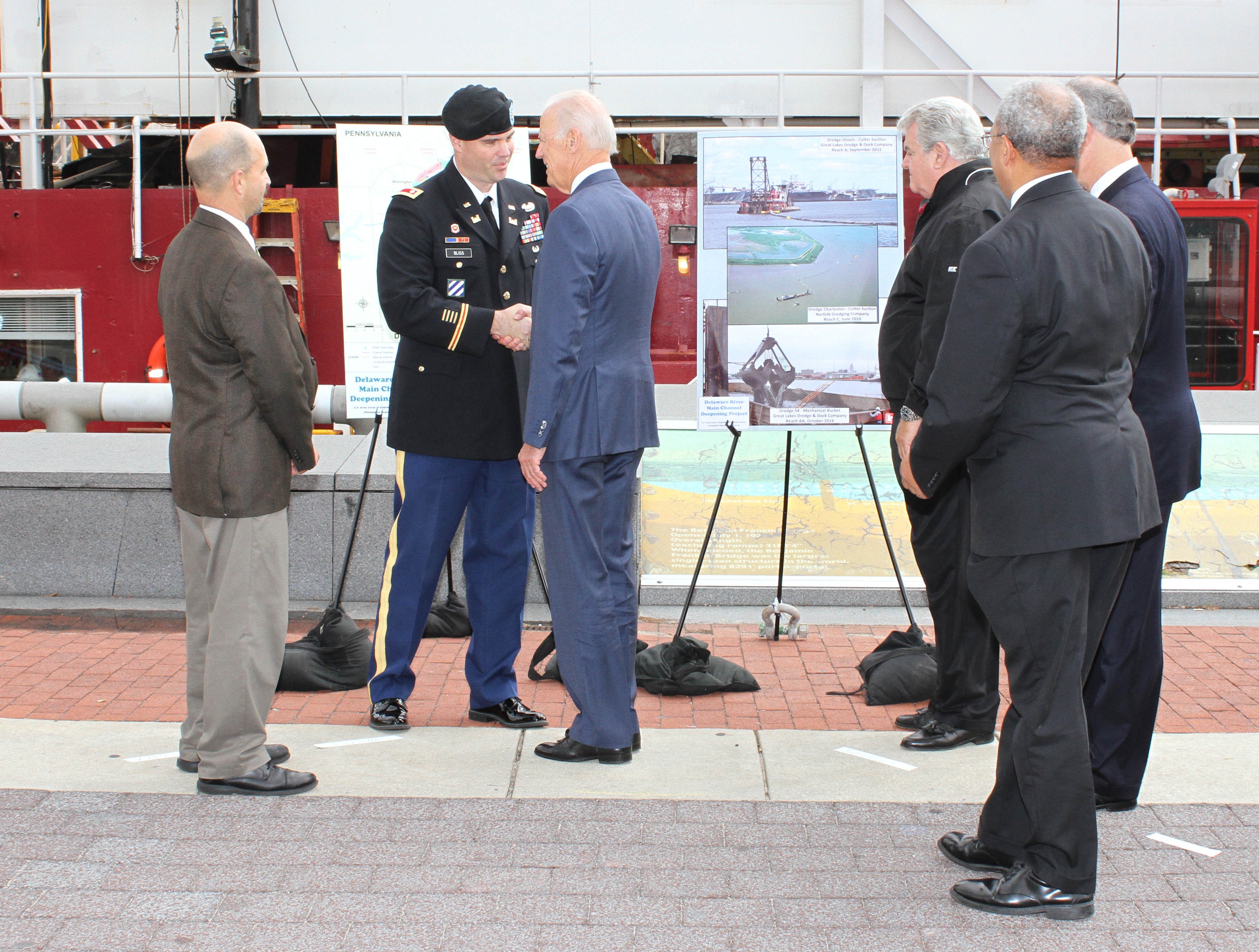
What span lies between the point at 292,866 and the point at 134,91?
931cm

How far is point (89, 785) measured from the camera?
11.8ft

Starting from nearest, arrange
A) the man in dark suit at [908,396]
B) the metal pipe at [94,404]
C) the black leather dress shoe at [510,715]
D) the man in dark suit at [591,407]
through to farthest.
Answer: the man in dark suit at [591,407] < the man in dark suit at [908,396] < the black leather dress shoe at [510,715] < the metal pipe at [94,404]

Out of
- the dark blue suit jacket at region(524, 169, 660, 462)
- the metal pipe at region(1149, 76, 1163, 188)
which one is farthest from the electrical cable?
the dark blue suit jacket at region(524, 169, 660, 462)

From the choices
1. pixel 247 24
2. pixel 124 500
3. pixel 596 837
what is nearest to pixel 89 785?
pixel 596 837

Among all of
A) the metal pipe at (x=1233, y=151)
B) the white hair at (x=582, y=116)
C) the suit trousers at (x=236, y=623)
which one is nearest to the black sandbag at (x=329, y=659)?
the suit trousers at (x=236, y=623)

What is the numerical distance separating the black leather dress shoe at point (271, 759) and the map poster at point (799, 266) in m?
2.32

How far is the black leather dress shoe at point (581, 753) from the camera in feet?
12.5

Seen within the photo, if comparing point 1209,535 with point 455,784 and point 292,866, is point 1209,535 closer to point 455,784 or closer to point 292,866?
point 455,784

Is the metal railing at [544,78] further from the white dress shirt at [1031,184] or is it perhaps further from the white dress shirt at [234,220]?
the white dress shirt at [1031,184]

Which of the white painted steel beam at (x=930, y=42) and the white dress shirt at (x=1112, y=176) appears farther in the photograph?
the white painted steel beam at (x=930, y=42)

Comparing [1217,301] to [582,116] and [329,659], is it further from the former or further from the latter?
[329,659]

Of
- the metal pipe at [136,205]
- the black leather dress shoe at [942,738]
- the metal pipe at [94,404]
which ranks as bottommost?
the black leather dress shoe at [942,738]

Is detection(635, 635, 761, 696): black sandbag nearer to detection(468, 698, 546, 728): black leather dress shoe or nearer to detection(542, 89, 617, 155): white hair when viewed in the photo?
detection(468, 698, 546, 728): black leather dress shoe

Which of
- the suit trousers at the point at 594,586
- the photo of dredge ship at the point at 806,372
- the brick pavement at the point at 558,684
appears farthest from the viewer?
the photo of dredge ship at the point at 806,372
